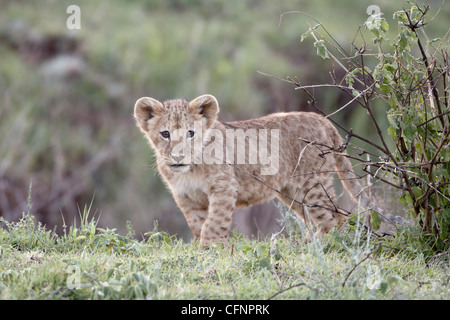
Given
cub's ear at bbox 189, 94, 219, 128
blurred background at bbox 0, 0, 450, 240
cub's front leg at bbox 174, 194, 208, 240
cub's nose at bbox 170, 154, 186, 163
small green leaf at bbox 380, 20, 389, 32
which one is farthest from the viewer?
blurred background at bbox 0, 0, 450, 240

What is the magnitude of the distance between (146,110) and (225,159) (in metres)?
0.91

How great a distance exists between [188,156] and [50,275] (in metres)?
2.34

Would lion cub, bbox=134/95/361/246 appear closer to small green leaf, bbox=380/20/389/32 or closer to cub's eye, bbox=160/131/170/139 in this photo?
cub's eye, bbox=160/131/170/139

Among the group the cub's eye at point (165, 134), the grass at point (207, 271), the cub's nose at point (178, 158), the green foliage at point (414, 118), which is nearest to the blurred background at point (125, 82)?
the cub's eye at point (165, 134)

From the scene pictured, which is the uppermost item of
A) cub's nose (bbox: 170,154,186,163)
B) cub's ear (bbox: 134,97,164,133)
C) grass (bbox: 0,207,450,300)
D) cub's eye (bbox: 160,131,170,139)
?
cub's ear (bbox: 134,97,164,133)

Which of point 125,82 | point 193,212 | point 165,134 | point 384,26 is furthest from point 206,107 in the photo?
point 125,82

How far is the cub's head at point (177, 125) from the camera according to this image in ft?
20.6

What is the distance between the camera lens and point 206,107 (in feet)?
21.7

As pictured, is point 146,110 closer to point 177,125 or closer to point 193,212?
point 177,125

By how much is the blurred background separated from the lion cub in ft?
11.8

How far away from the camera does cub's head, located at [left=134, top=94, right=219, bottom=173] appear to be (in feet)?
20.6

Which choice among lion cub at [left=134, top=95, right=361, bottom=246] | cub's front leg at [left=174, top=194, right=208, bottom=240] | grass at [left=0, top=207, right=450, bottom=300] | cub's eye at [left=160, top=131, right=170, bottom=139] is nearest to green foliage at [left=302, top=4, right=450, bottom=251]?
grass at [left=0, top=207, right=450, bottom=300]
